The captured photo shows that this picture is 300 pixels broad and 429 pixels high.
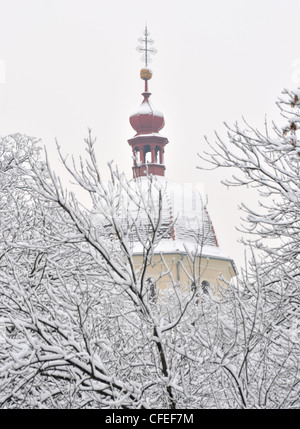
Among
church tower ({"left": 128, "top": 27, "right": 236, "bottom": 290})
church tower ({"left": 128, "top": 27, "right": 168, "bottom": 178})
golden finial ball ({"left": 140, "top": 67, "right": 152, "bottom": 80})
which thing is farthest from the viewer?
golden finial ball ({"left": 140, "top": 67, "right": 152, "bottom": 80})

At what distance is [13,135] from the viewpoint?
15.8 metres

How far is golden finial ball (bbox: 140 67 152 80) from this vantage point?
5478 centimetres

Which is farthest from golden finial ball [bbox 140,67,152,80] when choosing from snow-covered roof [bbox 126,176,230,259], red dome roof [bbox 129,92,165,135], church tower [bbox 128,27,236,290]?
snow-covered roof [bbox 126,176,230,259]

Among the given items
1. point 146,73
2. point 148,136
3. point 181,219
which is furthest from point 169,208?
point 146,73

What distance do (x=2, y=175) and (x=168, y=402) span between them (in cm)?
799

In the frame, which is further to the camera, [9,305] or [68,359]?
[9,305]

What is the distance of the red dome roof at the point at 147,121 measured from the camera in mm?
50562

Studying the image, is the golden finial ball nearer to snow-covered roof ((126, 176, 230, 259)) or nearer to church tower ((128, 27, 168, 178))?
church tower ((128, 27, 168, 178))

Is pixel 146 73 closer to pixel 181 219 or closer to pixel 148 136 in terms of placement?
pixel 148 136

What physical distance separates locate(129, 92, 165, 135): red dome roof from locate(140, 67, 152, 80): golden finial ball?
13.7ft

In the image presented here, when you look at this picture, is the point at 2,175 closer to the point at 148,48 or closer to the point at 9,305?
the point at 9,305

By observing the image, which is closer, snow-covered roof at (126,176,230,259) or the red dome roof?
snow-covered roof at (126,176,230,259)

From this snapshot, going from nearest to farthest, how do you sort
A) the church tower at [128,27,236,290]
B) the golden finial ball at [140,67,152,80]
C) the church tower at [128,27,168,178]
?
the church tower at [128,27,236,290] → the church tower at [128,27,168,178] → the golden finial ball at [140,67,152,80]
